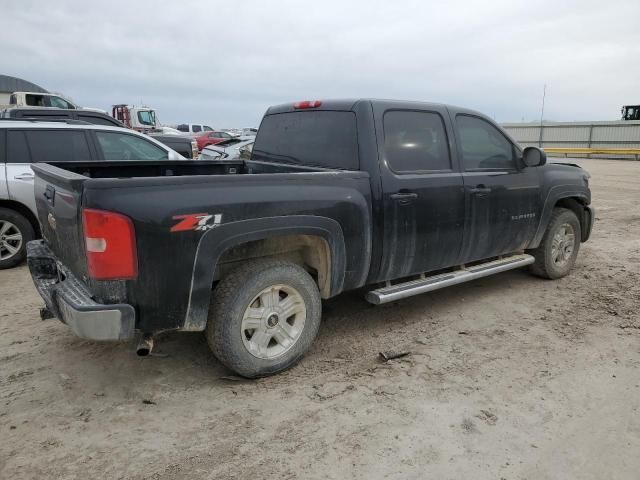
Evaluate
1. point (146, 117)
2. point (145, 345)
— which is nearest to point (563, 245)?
point (145, 345)

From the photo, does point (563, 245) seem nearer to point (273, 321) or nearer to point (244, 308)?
point (273, 321)

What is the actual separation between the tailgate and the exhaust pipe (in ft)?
1.70

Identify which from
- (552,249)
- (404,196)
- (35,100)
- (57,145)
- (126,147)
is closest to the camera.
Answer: (404,196)

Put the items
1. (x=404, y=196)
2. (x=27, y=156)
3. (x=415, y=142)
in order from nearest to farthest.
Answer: (x=404, y=196) → (x=415, y=142) → (x=27, y=156)

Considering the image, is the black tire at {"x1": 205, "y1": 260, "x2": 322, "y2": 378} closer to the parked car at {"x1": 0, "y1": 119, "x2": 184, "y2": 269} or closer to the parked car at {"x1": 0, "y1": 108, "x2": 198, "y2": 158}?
the parked car at {"x1": 0, "y1": 119, "x2": 184, "y2": 269}

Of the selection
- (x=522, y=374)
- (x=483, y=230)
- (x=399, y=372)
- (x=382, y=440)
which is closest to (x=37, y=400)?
(x=382, y=440)

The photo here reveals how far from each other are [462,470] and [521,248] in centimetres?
310

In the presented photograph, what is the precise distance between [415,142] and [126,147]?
14.1 feet

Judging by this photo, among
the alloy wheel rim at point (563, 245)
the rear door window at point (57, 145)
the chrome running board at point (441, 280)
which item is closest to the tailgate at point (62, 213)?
the chrome running board at point (441, 280)

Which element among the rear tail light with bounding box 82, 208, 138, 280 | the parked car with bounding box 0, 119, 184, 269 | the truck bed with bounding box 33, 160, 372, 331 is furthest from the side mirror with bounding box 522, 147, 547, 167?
the parked car with bounding box 0, 119, 184, 269

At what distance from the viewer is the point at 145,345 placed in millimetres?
2947

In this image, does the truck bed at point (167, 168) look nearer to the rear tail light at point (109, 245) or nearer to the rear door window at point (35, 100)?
the rear tail light at point (109, 245)


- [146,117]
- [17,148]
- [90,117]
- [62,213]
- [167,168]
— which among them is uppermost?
[146,117]

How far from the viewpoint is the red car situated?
76.3 feet
